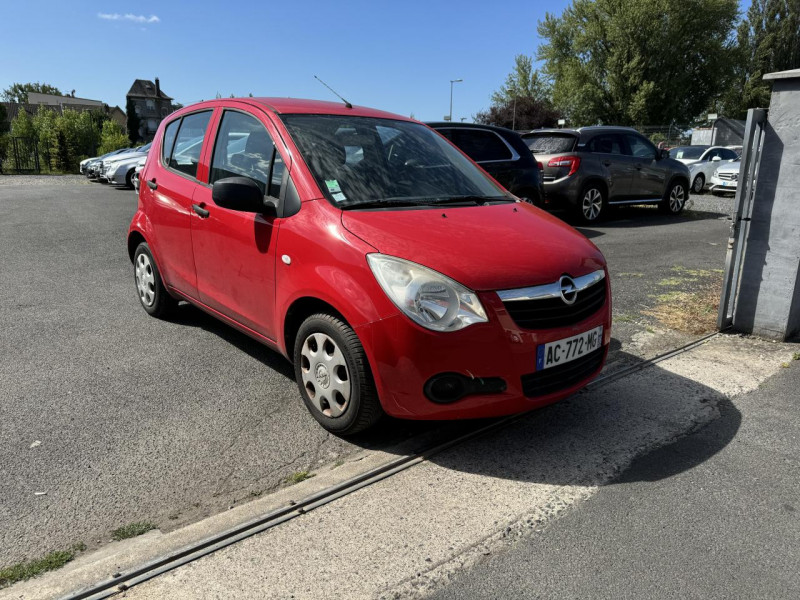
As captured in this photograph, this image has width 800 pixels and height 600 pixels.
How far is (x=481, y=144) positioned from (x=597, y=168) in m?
2.84

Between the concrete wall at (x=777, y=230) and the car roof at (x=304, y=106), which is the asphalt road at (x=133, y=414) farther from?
the car roof at (x=304, y=106)

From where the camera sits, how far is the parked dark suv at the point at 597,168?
10867mm

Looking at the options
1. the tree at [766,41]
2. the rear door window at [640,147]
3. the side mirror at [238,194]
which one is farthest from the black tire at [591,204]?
the tree at [766,41]

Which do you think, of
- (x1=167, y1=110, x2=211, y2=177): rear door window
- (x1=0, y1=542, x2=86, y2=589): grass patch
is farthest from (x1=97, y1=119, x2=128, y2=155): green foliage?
(x1=0, y1=542, x2=86, y2=589): grass patch

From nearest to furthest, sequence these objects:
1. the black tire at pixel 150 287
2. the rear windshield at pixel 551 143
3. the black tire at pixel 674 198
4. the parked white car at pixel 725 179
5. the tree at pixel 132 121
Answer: the black tire at pixel 150 287 → the rear windshield at pixel 551 143 → the black tire at pixel 674 198 → the parked white car at pixel 725 179 → the tree at pixel 132 121

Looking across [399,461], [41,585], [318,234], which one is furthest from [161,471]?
[318,234]

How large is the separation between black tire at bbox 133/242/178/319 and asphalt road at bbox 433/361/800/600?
148 inches

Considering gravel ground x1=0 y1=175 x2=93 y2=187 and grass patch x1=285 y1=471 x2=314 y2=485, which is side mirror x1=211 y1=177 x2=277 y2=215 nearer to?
grass patch x1=285 y1=471 x2=314 y2=485

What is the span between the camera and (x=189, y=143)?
4555 millimetres

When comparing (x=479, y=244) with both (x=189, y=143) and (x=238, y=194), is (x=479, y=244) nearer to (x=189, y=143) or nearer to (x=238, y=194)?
(x=238, y=194)

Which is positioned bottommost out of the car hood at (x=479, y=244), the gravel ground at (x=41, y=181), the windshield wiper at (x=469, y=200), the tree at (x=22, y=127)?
the gravel ground at (x=41, y=181)

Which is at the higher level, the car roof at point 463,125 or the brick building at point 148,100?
the brick building at point 148,100

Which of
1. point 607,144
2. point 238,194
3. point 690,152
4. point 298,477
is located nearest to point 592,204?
point 607,144

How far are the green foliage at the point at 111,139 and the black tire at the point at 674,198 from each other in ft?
99.6
